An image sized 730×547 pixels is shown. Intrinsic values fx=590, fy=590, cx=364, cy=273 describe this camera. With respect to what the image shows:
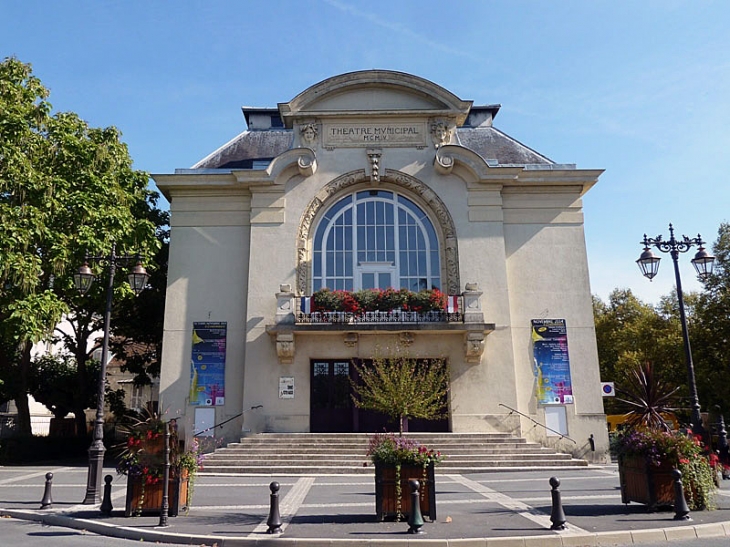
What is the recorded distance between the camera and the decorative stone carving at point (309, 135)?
80.4ft

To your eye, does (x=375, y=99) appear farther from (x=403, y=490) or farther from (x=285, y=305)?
(x=403, y=490)

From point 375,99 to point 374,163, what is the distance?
2922 mm

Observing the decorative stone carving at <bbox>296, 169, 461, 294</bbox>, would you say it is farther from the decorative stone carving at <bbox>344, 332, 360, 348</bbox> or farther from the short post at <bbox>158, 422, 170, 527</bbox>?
the short post at <bbox>158, 422, 170, 527</bbox>

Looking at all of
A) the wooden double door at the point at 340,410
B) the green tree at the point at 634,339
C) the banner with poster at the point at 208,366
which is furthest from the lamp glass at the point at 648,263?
the green tree at the point at 634,339

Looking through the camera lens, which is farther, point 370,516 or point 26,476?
point 26,476

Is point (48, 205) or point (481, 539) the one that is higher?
point (48, 205)

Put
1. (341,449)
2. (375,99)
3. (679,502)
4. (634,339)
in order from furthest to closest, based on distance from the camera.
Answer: (634,339) < (375,99) < (341,449) < (679,502)

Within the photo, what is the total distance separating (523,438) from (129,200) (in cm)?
1687

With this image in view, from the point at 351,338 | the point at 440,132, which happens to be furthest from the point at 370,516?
the point at 440,132

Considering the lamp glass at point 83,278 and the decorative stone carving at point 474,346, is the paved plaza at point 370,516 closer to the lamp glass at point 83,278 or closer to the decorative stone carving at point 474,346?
the lamp glass at point 83,278

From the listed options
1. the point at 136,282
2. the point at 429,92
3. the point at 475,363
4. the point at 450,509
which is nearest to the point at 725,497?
the point at 450,509

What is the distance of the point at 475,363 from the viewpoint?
22.3 m

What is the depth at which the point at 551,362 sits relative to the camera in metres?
22.7

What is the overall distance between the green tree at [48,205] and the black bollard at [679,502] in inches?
664
